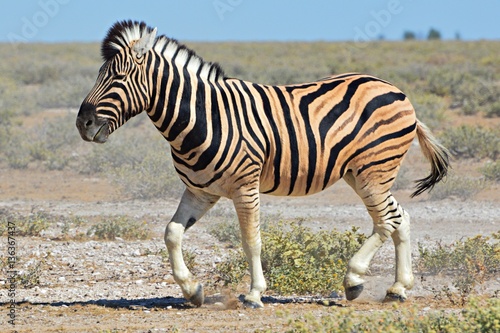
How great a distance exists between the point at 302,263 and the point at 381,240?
0.80 metres

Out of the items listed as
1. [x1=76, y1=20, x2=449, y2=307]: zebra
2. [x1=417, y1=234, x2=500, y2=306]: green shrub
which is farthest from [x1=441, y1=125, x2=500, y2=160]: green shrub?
[x1=76, y1=20, x2=449, y2=307]: zebra

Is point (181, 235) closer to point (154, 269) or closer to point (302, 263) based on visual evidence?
point (302, 263)

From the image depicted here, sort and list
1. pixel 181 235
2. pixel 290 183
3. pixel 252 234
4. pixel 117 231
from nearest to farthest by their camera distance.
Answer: pixel 252 234 → pixel 181 235 → pixel 290 183 → pixel 117 231

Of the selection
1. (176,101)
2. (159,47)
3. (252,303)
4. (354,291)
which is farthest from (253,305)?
(159,47)

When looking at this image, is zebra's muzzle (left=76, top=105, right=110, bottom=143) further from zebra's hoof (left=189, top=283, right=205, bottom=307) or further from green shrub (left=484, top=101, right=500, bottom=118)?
green shrub (left=484, top=101, right=500, bottom=118)

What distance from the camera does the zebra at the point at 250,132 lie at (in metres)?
6.46

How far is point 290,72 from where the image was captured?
29984 millimetres

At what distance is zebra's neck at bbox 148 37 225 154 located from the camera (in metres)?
6.52

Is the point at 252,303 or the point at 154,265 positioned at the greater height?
the point at 154,265

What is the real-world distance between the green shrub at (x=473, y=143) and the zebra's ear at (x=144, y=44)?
33.3ft

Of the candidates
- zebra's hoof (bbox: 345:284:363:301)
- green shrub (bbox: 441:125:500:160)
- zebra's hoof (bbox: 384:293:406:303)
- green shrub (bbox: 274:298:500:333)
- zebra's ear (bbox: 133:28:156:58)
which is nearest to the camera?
green shrub (bbox: 274:298:500:333)

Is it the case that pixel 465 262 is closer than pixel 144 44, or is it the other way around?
pixel 144 44

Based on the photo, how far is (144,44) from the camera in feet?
21.2

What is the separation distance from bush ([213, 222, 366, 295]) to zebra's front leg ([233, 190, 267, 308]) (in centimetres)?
80
